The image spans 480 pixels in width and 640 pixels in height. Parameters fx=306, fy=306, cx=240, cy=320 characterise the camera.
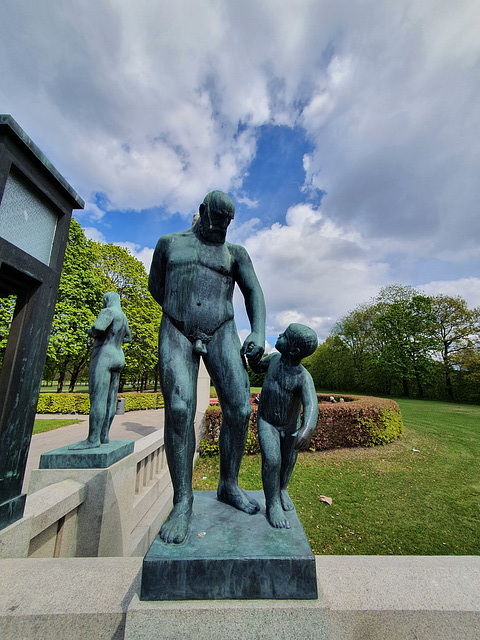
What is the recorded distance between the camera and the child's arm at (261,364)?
203cm

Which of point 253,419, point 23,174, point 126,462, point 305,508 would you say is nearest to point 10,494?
point 126,462

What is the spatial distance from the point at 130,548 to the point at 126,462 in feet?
3.33

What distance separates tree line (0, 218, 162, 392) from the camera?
1530 cm

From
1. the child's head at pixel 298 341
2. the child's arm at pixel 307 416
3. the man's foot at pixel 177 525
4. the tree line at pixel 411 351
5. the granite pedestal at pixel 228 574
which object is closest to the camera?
the granite pedestal at pixel 228 574

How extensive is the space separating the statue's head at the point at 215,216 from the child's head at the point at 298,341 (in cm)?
80

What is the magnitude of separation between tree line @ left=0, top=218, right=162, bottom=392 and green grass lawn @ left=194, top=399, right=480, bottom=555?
11.2m

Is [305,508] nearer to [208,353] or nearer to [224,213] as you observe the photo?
[208,353]

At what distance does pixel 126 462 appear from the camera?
11.6ft

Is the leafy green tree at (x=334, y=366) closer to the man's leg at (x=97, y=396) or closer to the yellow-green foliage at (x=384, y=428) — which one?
the yellow-green foliage at (x=384, y=428)

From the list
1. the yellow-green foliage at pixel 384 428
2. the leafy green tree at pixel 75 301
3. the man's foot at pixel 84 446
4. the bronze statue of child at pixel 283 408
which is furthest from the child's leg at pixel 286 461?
the leafy green tree at pixel 75 301

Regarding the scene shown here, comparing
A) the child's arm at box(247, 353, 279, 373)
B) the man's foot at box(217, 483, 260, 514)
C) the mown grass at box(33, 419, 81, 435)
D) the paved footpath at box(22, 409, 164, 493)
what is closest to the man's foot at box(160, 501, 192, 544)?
the man's foot at box(217, 483, 260, 514)

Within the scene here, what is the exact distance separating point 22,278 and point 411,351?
32.2 metres

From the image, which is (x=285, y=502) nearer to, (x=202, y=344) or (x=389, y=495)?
(x=202, y=344)

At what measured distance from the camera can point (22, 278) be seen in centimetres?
239
